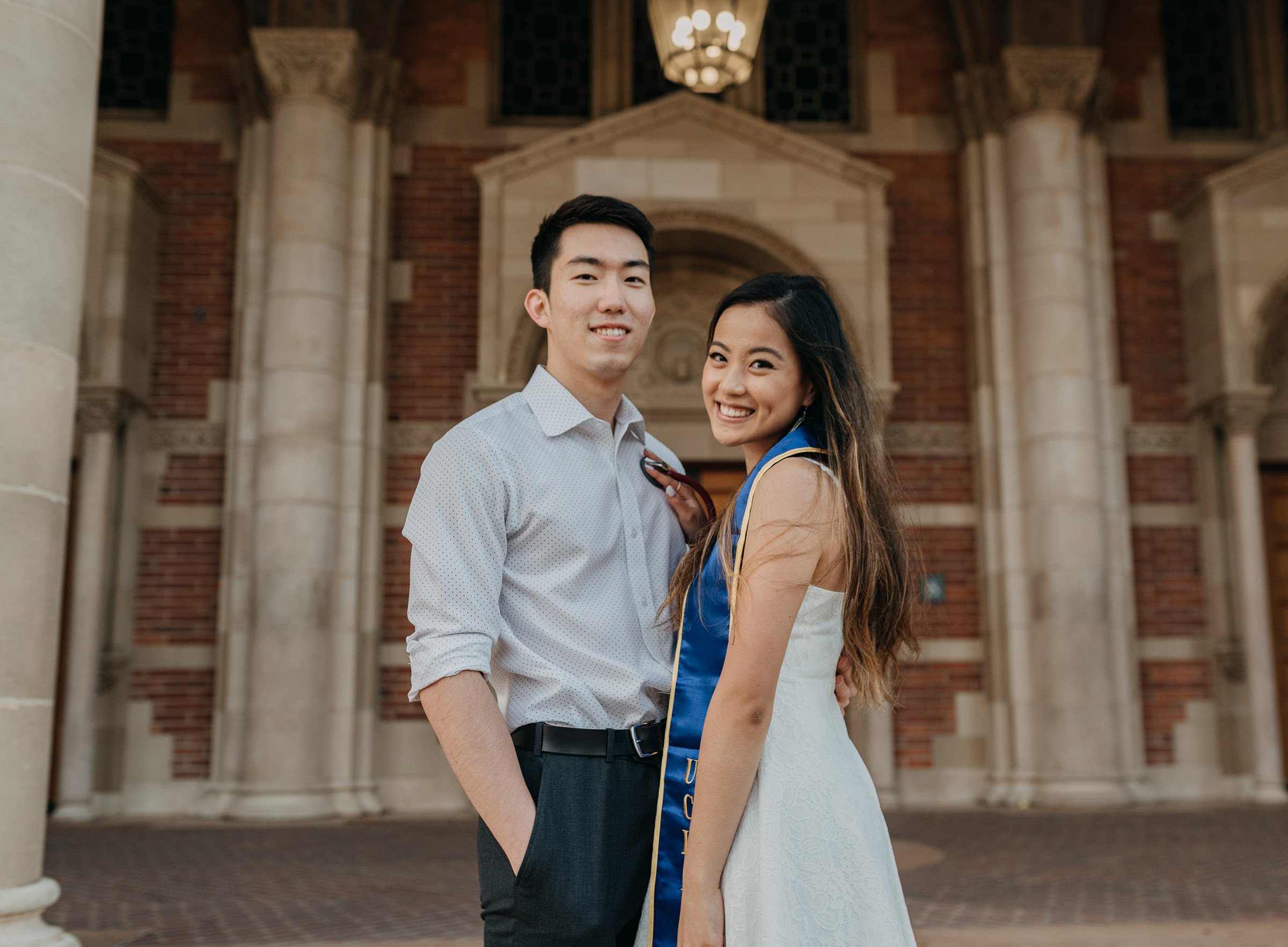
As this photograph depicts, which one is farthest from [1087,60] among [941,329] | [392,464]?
[392,464]

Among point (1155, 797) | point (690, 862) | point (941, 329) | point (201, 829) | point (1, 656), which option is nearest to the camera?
point (690, 862)

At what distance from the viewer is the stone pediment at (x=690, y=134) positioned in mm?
10289

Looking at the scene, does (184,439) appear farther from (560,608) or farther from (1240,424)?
(1240,424)

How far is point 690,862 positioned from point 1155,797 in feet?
31.8

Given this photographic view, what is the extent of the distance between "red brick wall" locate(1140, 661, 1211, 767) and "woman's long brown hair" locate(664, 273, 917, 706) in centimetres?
941

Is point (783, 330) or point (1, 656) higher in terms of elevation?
point (783, 330)

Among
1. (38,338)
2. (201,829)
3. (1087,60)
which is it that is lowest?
(201,829)

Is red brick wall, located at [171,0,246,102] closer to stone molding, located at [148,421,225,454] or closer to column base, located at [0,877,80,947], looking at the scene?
stone molding, located at [148,421,225,454]

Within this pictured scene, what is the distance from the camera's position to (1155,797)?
10.2 meters

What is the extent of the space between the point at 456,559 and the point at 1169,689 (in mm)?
10110

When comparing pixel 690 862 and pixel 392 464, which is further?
pixel 392 464

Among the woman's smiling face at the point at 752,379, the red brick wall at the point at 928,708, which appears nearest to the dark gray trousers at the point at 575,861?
the woman's smiling face at the point at 752,379

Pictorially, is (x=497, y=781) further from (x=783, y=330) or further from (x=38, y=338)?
(x=38, y=338)

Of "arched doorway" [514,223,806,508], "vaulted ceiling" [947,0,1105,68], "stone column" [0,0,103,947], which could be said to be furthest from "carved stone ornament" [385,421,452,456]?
"stone column" [0,0,103,947]
